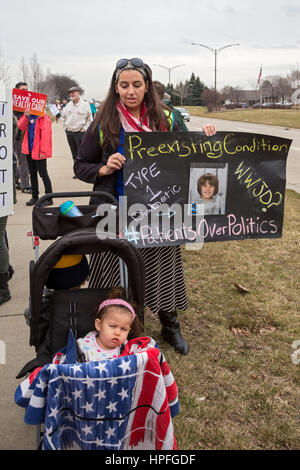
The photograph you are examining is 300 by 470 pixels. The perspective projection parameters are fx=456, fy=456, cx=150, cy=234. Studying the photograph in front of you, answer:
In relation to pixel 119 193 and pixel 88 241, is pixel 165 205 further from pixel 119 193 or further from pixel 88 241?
pixel 88 241

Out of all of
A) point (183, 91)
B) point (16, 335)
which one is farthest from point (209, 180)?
point (183, 91)

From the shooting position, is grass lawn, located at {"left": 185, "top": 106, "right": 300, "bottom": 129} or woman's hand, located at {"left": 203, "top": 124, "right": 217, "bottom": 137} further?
grass lawn, located at {"left": 185, "top": 106, "right": 300, "bottom": 129}

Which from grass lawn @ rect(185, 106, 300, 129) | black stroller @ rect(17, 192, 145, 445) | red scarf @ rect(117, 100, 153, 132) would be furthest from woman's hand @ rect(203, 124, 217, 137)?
grass lawn @ rect(185, 106, 300, 129)

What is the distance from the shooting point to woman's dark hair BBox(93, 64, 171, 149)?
114 inches

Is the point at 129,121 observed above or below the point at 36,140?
below

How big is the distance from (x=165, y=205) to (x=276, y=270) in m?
2.42

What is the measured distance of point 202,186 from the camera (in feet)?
10.0

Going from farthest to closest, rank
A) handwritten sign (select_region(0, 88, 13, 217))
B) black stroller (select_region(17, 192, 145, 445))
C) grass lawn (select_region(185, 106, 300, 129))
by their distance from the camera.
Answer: grass lawn (select_region(185, 106, 300, 129)) → handwritten sign (select_region(0, 88, 13, 217)) → black stroller (select_region(17, 192, 145, 445))

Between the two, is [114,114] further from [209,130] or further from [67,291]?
[67,291]

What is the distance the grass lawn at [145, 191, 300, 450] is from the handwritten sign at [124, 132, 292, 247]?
0.85 m

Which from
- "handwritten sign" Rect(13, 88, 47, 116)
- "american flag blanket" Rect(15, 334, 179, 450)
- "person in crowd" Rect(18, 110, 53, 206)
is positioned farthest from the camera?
"person in crowd" Rect(18, 110, 53, 206)

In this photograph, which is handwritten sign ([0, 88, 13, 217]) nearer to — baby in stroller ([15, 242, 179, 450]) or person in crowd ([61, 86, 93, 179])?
baby in stroller ([15, 242, 179, 450])

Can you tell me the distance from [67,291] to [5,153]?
132 centimetres

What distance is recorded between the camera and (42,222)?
258 centimetres
